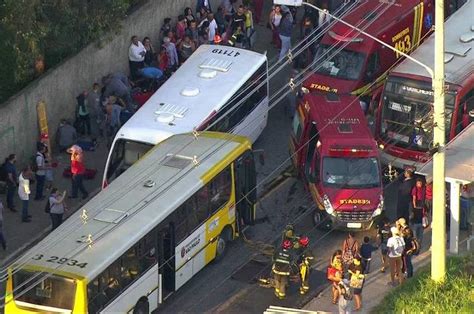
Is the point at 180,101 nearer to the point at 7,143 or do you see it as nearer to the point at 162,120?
the point at 162,120

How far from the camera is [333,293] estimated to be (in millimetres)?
33156

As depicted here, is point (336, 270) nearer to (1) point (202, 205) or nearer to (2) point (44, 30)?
(1) point (202, 205)

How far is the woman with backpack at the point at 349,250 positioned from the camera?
32406mm

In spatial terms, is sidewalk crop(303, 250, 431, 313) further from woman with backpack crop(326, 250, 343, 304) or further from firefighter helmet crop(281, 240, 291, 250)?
firefighter helmet crop(281, 240, 291, 250)

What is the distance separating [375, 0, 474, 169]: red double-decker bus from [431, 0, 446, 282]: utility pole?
5.25 meters

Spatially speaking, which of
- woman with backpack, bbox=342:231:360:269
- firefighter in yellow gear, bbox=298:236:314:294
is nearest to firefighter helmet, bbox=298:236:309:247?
firefighter in yellow gear, bbox=298:236:314:294

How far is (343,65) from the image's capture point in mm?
41406

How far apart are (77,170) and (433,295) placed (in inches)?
385

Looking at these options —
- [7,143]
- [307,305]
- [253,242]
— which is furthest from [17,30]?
[307,305]

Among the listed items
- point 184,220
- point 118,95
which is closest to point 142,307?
point 184,220

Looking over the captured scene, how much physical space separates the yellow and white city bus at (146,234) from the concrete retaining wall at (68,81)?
17.2 ft

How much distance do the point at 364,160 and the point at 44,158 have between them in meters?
7.96

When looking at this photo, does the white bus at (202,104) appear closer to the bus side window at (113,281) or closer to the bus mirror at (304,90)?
the bus mirror at (304,90)

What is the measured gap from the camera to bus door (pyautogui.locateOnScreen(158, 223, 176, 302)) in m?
32.4
